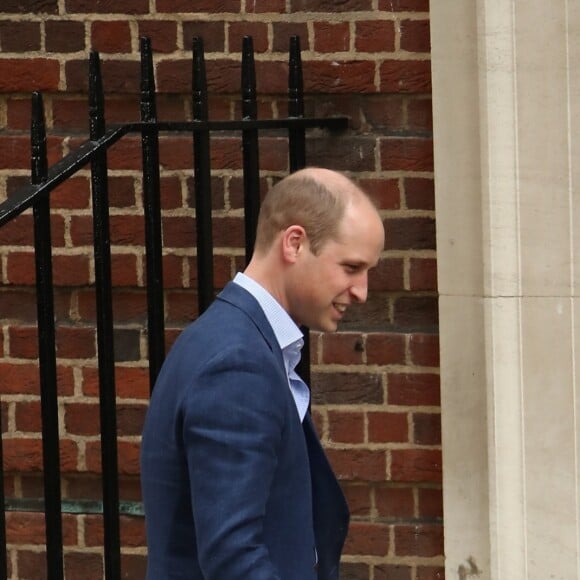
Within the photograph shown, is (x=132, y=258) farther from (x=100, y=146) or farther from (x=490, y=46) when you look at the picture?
(x=490, y=46)

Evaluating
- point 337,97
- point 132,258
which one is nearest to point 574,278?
point 337,97

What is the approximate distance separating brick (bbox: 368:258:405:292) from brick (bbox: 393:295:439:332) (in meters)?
0.05

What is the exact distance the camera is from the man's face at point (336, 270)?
254 centimetres

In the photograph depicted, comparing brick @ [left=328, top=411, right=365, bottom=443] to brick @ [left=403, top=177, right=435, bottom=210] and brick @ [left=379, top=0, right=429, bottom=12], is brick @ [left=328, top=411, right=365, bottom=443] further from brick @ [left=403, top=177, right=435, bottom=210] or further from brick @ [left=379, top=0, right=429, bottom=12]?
brick @ [left=379, top=0, right=429, bottom=12]

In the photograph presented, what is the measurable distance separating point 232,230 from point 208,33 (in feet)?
1.86

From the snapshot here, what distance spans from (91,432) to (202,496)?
5.99ft

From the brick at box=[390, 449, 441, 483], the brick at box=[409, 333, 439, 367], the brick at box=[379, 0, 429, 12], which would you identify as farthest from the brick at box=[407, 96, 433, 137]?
the brick at box=[390, 449, 441, 483]

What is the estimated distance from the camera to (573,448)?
390cm

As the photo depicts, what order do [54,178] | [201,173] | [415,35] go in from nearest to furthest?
1. [54,178]
2. [201,173]
3. [415,35]

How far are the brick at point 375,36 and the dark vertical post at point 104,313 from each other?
92cm

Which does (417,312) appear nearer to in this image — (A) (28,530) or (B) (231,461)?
(A) (28,530)

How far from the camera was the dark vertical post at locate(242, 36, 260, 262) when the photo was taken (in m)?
3.52

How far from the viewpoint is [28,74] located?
4125 mm

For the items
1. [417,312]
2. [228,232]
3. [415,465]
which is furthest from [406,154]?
[415,465]
